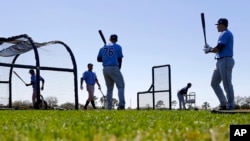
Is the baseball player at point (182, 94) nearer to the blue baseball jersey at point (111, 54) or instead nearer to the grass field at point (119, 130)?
the blue baseball jersey at point (111, 54)

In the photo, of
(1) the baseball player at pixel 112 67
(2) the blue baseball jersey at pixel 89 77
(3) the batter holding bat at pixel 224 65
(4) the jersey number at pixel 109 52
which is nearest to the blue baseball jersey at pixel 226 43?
Answer: (3) the batter holding bat at pixel 224 65

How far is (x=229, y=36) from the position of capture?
9.70m

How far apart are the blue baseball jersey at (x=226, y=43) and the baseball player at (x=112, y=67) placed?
3.87 m

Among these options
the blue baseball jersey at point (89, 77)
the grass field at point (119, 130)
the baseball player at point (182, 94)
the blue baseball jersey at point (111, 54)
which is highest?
the blue baseball jersey at point (111, 54)

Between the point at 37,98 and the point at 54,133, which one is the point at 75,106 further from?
the point at 54,133

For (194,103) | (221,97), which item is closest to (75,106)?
(221,97)

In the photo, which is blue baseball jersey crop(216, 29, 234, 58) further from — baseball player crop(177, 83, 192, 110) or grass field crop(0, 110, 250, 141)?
baseball player crop(177, 83, 192, 110)

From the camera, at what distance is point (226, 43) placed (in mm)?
9602

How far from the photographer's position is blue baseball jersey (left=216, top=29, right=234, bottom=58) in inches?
377

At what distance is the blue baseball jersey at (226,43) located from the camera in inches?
377

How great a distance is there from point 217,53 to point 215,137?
291 inches

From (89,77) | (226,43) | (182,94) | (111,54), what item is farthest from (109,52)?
(182,94)

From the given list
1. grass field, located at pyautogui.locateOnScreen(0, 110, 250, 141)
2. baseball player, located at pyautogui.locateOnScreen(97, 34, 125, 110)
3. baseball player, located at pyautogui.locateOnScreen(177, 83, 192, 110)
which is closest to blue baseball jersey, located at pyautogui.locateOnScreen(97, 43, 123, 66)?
baseball player, located at pyautogui.locateOnScreen(97, 34, 125, 110)

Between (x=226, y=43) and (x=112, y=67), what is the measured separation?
4.20m
